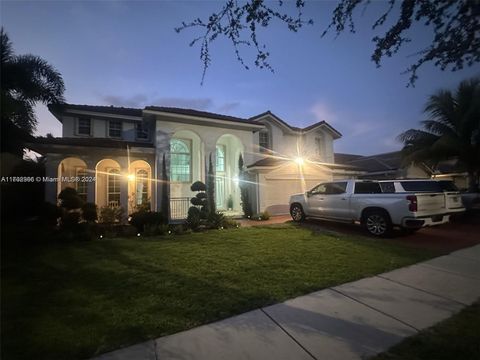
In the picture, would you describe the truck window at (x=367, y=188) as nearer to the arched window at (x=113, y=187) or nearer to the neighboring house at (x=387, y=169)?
the neighboring house at (x=387, y=169)

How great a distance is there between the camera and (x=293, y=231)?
9.91 metres

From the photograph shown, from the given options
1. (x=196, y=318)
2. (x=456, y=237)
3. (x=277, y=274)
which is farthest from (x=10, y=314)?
(x=456, y=237)

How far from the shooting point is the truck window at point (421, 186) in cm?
859

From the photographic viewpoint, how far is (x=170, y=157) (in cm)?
1384

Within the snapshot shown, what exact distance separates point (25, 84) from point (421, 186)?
15782 mm

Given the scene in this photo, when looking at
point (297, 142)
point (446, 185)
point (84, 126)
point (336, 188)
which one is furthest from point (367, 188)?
point (84, 126)

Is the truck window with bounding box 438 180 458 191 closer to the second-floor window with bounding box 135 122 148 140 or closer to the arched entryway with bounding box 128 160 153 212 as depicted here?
Answer: the arched entryway with bounding box 128 160 153 212

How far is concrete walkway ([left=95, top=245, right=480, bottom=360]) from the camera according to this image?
2.86 meters

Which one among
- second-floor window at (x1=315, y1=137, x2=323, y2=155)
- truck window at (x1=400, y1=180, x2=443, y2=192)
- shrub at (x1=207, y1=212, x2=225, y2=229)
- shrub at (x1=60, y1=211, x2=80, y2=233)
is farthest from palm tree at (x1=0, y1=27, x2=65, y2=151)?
second-floor window at (x1=315, y1=137, x2=323, y2=155)

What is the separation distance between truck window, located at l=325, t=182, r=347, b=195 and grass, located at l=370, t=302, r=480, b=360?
7.02 m

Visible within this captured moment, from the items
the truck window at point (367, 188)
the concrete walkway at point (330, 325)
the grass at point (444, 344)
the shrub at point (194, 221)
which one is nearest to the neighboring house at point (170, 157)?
the shrub at point (194, 221)

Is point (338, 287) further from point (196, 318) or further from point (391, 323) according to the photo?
point (196, 318)

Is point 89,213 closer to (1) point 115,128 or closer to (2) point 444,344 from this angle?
(1) point 115,128

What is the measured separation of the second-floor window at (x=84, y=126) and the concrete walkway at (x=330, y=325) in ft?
51.4
